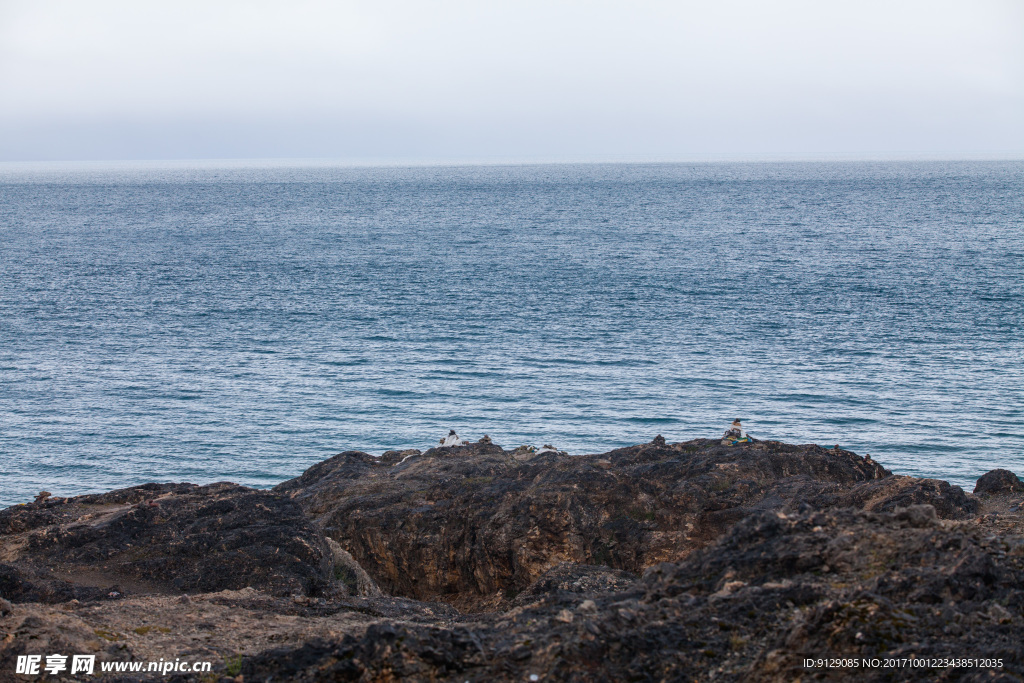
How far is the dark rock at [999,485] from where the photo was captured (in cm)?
1579

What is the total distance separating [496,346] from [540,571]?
34.0 m

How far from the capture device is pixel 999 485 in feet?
52.2

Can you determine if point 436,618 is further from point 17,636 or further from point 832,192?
point 832,192

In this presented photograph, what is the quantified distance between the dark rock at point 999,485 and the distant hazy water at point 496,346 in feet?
42.0

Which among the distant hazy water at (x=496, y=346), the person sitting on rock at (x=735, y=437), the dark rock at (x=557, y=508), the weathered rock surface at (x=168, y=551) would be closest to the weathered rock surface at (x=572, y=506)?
the dark rock at (x=557, y=508)

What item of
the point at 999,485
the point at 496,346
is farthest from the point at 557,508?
the point at 496,346

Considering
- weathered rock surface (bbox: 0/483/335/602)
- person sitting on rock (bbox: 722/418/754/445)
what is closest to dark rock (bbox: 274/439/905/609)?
person sitting on rock (bbox: 722/418/754/445)

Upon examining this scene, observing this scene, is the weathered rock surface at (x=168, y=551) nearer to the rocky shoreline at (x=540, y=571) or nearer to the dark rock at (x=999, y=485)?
the rocky shoreline at (x=540, y=571)

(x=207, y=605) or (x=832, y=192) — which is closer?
(x=207, y=605)

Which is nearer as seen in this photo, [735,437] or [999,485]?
[999,485]

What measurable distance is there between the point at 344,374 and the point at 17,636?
34841 millimetres

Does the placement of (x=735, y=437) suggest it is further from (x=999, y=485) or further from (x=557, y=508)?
(x=557, y=508)

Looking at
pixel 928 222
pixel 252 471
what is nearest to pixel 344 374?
pixel 252 471

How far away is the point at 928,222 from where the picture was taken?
103 metres
